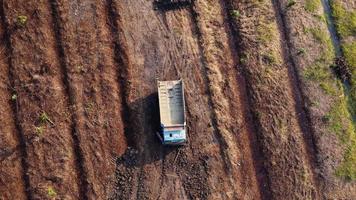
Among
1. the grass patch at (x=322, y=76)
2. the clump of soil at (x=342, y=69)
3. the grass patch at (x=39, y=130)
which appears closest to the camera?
the grass patch at (x=39, y=130)

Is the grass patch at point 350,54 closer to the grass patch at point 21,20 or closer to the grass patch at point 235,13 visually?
the grass patch at point 235,13

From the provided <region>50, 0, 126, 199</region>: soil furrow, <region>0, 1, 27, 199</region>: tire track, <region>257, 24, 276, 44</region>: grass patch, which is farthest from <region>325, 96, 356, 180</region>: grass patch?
<region>0, 1, 27, 199</region>: tire track

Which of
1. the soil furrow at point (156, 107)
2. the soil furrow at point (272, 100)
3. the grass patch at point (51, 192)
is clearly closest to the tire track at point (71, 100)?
the grass patch at point (51, 192)

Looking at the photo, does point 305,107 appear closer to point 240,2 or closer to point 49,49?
point 240,2

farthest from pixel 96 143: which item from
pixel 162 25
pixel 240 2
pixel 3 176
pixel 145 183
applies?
pixel 240 2

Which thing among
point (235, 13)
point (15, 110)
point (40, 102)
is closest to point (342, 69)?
point (235, 13)

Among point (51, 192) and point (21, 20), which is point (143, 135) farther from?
point (21, 20)
